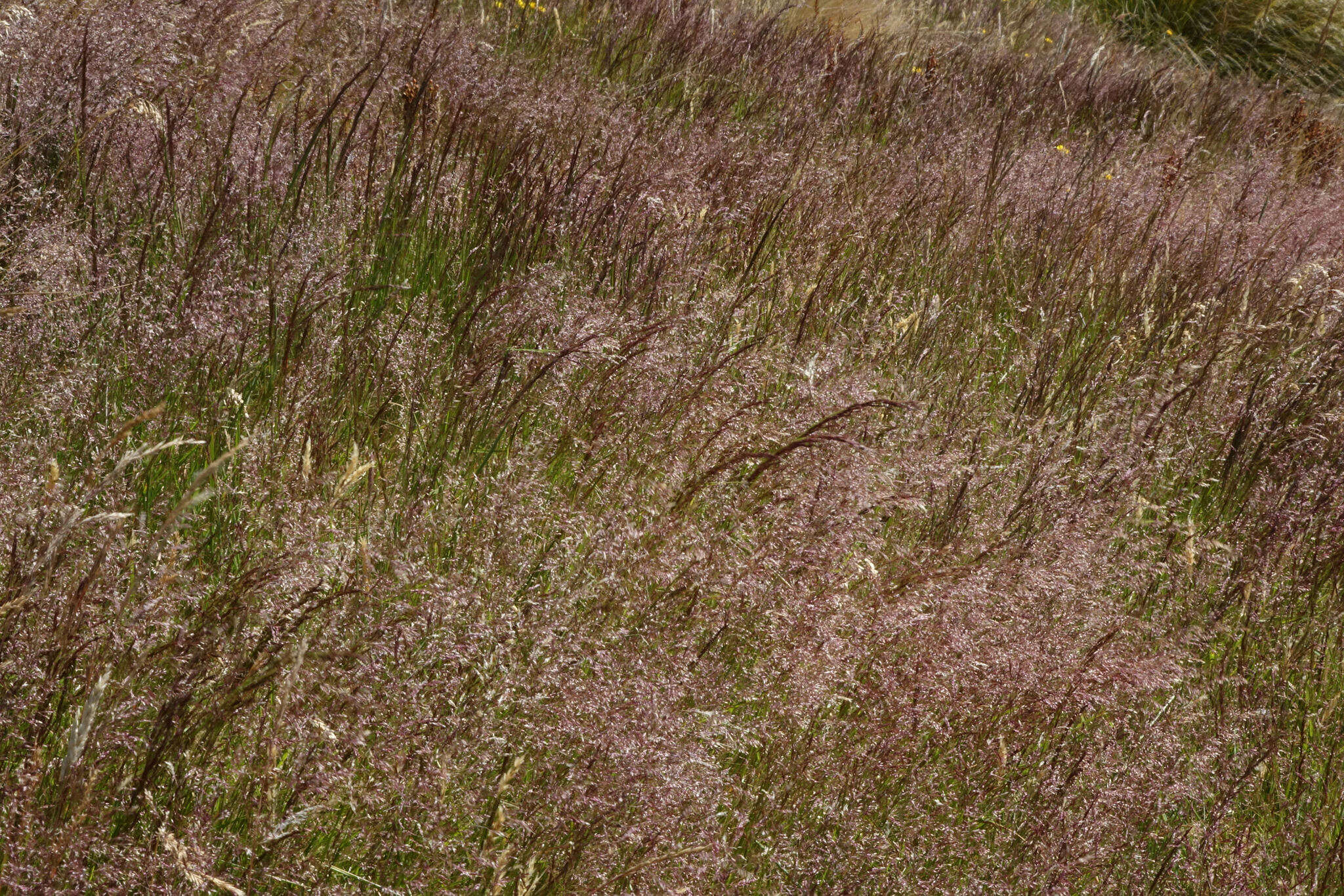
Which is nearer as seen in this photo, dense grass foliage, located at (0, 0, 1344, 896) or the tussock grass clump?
dense grass foliage, located at (0, 0, 1344, 896)

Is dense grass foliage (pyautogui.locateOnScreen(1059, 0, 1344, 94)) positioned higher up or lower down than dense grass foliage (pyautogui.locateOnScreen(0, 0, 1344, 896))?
higher up

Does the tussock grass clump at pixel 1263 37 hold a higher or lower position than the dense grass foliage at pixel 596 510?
higher

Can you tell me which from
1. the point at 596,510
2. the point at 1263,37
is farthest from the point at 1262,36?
the point at 596,510

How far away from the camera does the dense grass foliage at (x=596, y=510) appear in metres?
1.47

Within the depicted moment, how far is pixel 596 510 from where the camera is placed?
2217mm

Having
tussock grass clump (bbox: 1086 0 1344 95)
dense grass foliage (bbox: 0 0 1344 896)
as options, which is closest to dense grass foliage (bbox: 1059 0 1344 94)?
tussock grass clump (bbox: 1086 0 1344 95)

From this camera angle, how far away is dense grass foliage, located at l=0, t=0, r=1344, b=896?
147 cm

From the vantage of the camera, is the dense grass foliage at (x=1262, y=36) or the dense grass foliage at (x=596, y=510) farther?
the dense grass foliage at (x=1262, y=36)

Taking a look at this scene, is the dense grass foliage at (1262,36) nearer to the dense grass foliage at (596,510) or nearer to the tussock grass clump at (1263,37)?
the tussock grass clump at (1263,37)

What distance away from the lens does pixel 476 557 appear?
191cm

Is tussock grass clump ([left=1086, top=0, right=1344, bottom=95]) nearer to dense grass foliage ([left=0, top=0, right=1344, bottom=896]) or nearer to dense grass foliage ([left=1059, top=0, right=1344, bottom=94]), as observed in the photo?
dense grass foliage ([left=1059, top=0, right=1344, bottom=94])

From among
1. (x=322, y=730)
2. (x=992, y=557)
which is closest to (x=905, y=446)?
(x=992, y=557)

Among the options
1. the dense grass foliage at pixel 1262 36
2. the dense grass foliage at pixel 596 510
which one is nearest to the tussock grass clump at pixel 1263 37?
the dense grass foliage at pixel 1262 36

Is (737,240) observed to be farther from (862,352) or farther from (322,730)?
(322,730)
